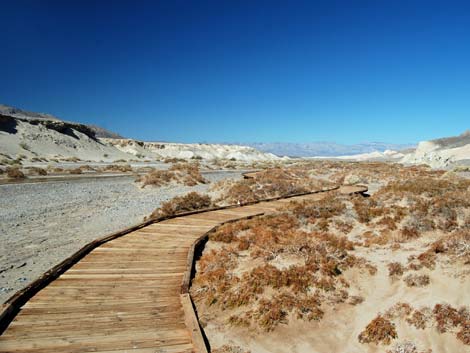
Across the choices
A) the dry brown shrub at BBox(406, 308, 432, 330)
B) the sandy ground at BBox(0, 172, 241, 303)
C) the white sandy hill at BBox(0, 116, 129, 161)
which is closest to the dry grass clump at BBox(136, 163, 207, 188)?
the sandy ground at BBox(0, 172, 241, 303)

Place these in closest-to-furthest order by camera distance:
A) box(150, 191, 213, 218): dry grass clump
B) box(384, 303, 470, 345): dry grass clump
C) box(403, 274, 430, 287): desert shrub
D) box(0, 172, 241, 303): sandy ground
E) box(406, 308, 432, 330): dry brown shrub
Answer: box(384, 303, 470, 345): dry grass clump, box(406, 308, 432, 330): dry brown shrub, box(403, 274, 430, 287): desert shrub, box(0, 172, 241, 303): sandy ground, box(150, 191, 213, 218): dry grass clump

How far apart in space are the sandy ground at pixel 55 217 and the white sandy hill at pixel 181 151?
61635 millimetres

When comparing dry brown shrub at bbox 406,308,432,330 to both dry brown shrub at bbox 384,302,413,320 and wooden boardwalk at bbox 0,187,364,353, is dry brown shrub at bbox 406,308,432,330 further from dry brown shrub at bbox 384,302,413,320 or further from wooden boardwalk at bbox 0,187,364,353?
wooden boardwalk at bbox 0,187,364,353

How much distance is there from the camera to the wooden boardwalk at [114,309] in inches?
195

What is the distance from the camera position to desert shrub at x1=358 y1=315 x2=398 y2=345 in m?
5.83

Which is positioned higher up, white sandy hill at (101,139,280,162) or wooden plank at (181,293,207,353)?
white sandy hill at (101,139,280,162)

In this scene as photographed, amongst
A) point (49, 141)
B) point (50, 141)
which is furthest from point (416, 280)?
point (50, 141)

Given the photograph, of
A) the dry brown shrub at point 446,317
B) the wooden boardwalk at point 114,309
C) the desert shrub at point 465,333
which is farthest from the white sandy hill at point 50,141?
the desert shrub at point 465,333

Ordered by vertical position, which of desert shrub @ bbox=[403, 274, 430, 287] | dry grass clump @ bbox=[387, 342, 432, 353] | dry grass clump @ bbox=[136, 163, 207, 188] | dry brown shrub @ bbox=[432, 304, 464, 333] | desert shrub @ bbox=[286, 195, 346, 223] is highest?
dry grass clump @ bbox=[136, 163, 207, 188]

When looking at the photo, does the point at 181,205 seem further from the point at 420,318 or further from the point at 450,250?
the point at 420,318

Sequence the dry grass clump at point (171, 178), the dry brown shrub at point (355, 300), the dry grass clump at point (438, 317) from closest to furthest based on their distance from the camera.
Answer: the dry grass clump at point (438, 317), the dry brown shrub at point (355, 300), the dry grass clump at point (171, 178)

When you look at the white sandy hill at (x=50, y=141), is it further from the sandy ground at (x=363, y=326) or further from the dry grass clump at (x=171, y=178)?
the sandy ground at (x=363, y=326)

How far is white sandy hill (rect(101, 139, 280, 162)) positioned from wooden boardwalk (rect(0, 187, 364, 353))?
7763 cm

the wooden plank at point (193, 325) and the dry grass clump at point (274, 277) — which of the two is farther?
the dry grass clump at point (274, 277)
